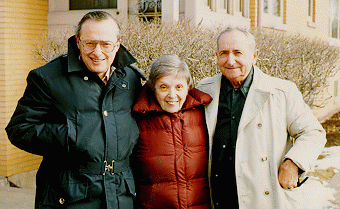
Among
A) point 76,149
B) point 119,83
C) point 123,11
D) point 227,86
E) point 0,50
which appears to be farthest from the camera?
point 123,11

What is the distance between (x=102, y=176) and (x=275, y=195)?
3.67 ft

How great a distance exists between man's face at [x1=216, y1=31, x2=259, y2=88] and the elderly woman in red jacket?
0.27m

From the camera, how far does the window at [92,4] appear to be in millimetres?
8609

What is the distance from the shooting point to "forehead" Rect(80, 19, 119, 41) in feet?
8.95

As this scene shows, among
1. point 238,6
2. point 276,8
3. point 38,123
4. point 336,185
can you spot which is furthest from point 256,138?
point 276,8

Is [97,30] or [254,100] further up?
[97,30]

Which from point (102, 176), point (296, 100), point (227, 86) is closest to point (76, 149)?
point (102, 176)

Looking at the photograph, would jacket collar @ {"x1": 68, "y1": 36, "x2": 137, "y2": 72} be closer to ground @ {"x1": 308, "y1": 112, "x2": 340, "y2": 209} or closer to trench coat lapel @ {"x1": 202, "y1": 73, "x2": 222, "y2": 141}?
trench coat lapel @ {"x1": 202, "y1": 73, "x2": 222, "y2": 141}

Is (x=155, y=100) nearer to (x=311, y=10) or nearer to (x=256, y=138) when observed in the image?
(x=256, y=138)

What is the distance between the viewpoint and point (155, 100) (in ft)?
10.0

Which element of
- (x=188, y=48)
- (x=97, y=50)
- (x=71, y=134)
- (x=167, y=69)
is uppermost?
(x=188, y=48)

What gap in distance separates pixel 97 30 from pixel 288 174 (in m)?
1.47

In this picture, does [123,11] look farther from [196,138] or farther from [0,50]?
[196,138]

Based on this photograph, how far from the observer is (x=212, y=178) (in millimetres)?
3090
